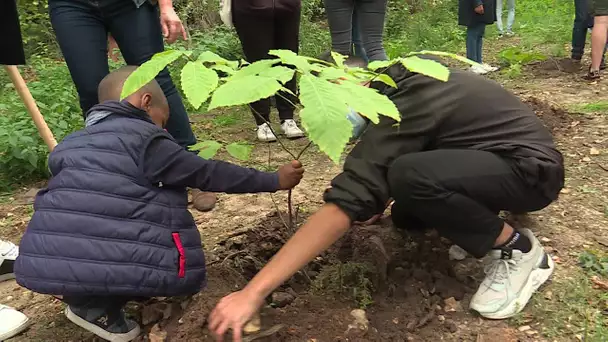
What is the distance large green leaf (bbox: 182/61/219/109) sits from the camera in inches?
46.4

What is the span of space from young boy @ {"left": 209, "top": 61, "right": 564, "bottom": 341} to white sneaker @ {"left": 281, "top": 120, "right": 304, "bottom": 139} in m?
1.92

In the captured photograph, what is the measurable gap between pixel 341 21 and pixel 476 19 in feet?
7.94

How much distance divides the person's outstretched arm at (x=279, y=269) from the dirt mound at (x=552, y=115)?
2369 millimetres

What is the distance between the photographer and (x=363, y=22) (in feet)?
11.8

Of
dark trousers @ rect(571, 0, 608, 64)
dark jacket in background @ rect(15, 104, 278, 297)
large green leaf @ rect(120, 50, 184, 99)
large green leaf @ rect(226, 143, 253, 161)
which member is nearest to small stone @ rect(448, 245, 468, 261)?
dark jacket in background @ rect(15, 104, 278, 297)

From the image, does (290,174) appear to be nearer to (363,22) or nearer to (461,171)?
(461,171)

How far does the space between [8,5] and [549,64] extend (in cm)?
482

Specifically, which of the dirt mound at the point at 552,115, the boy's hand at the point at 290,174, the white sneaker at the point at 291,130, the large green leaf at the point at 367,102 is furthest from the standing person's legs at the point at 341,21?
the large green leaf at the point at 367,102

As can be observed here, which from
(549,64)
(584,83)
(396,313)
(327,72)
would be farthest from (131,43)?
(549,64)

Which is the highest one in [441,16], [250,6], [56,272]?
[250,6]

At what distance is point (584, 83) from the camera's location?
459 cm

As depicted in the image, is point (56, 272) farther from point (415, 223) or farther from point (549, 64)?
point (549, 64)

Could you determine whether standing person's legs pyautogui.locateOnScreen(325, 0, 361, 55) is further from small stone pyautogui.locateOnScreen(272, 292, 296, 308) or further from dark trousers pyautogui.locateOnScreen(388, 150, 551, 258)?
small stone pyautogui.locateOnScreen(272, 292, 296, 308)

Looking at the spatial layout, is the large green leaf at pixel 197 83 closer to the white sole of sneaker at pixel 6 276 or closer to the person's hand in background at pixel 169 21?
the person's hand in background at pixel 169 21
